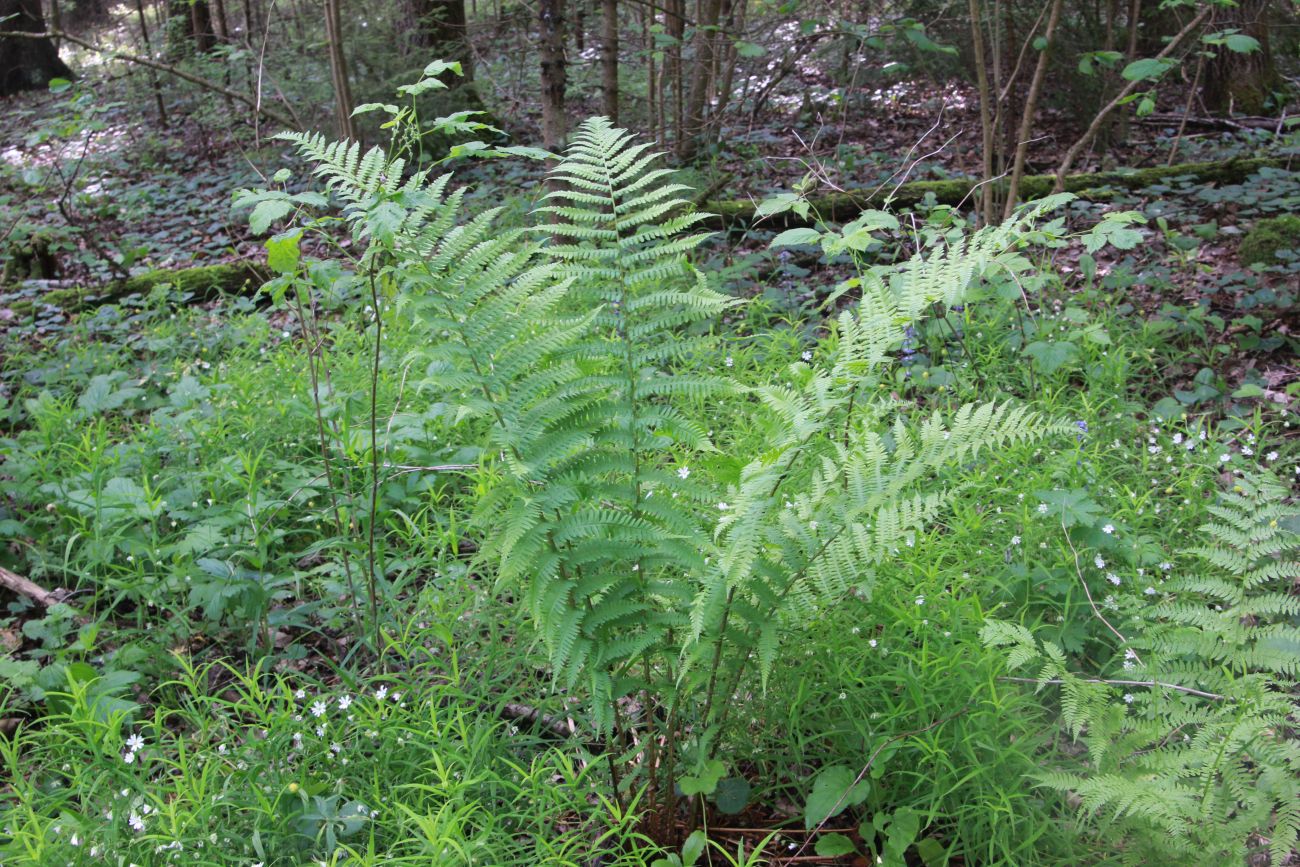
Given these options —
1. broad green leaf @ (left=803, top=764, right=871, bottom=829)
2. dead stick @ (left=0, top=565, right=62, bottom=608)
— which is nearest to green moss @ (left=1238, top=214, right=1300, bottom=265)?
broad green leaf @ (left=803, top=764, right=871, bottom=829)

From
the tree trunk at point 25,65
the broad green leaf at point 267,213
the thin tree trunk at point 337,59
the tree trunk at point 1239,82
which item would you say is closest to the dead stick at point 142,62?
the thin tree trunk at point 337,59

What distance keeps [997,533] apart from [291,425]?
239 cm

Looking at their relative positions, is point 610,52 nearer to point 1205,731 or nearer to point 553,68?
point 553,68

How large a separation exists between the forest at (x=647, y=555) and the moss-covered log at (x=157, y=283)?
73 cm

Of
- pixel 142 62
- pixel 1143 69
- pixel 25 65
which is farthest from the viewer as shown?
pixel 25 65

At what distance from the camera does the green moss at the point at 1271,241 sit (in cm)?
416

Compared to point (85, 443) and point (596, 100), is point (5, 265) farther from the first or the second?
point (596, 100)

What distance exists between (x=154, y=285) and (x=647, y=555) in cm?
433

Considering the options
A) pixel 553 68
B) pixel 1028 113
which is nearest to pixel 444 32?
pixel 553 68

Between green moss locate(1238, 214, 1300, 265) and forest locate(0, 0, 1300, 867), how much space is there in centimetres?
2

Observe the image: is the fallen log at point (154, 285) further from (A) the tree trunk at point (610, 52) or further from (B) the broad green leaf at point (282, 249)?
(B) the broad green leaf at point (282, 249)

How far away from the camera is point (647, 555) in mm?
1760

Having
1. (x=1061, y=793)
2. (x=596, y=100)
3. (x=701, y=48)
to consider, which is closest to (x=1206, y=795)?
(x=1061, y=793)

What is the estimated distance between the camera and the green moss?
4.16m
